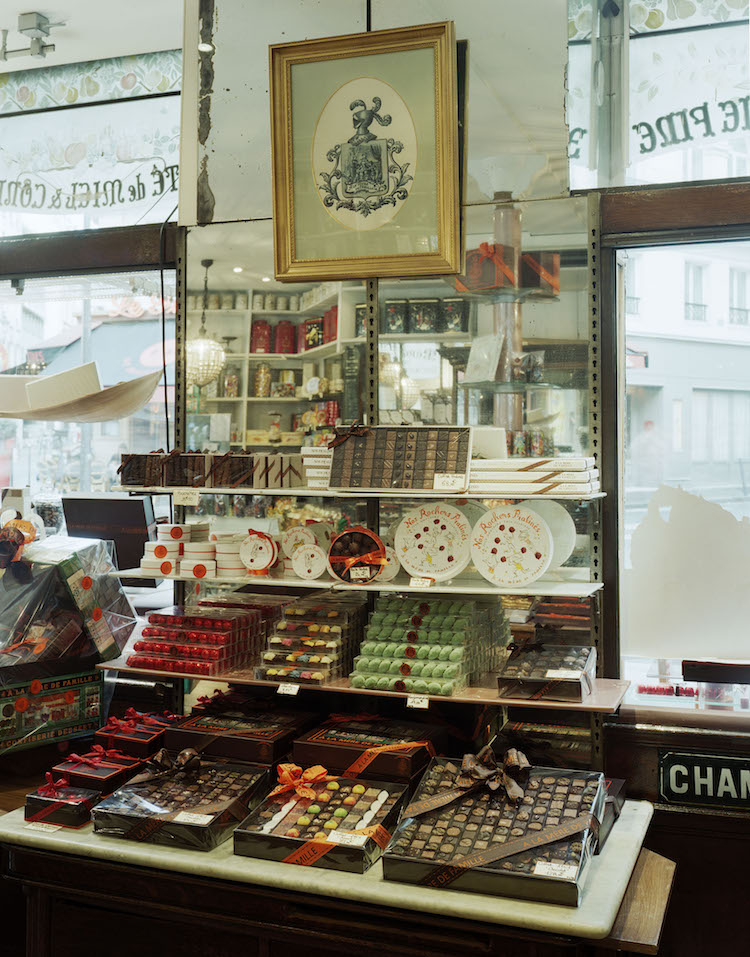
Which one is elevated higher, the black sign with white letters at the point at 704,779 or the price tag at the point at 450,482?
the price tag at the point at 450,482

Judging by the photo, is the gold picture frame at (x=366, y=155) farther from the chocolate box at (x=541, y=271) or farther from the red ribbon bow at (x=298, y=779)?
the red ribbon bow at (x=298, y=779)

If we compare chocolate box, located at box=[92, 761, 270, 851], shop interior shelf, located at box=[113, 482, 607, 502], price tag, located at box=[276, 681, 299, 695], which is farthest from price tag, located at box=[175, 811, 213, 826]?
shop interior shelf, located at box=[113, 482, 607, 502]

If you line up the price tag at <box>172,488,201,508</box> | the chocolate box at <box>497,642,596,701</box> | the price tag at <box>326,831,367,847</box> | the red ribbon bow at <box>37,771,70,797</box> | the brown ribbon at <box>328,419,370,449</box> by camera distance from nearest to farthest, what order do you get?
the price tag at <box>326,831,367,847</box>, the chocolate box at <box>497,642,596,701</box>, the red ribbon bow at <box>37,771,70,797</box>, the brown ribbon at <box>328,419,370,449</box>, the price tag at <box>172,488,201,508</box>

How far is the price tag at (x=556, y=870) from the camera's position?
196cm

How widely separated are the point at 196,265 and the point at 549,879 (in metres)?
2.23

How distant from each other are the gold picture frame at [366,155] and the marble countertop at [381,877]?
171cm

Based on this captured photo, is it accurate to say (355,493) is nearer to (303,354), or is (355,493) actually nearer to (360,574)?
(360,574)

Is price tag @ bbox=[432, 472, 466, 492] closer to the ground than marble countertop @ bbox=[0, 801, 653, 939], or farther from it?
farther from it

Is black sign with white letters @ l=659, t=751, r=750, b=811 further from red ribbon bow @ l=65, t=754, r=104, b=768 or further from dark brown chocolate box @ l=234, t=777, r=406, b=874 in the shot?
red ribbon bow @ l=65, t=754, r=104, b=768

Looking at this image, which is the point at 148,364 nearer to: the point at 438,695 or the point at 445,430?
the point at 445,430

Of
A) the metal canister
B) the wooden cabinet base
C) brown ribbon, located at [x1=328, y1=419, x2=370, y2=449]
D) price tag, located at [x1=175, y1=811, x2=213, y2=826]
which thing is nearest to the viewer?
the wooden cabinet base

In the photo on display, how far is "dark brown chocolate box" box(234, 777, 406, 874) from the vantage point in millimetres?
2164

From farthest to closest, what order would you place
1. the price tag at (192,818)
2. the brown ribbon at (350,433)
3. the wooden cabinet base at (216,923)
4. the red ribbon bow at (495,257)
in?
the red ribbon bow at (495,257)
the brown ribbon at (350,433)
the price tag at (192,818)
the wooden cabinet base at (216,923)

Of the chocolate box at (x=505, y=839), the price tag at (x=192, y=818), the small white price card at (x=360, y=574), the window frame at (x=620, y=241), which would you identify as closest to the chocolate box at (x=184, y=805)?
the price tag at (x=192, y=818)
